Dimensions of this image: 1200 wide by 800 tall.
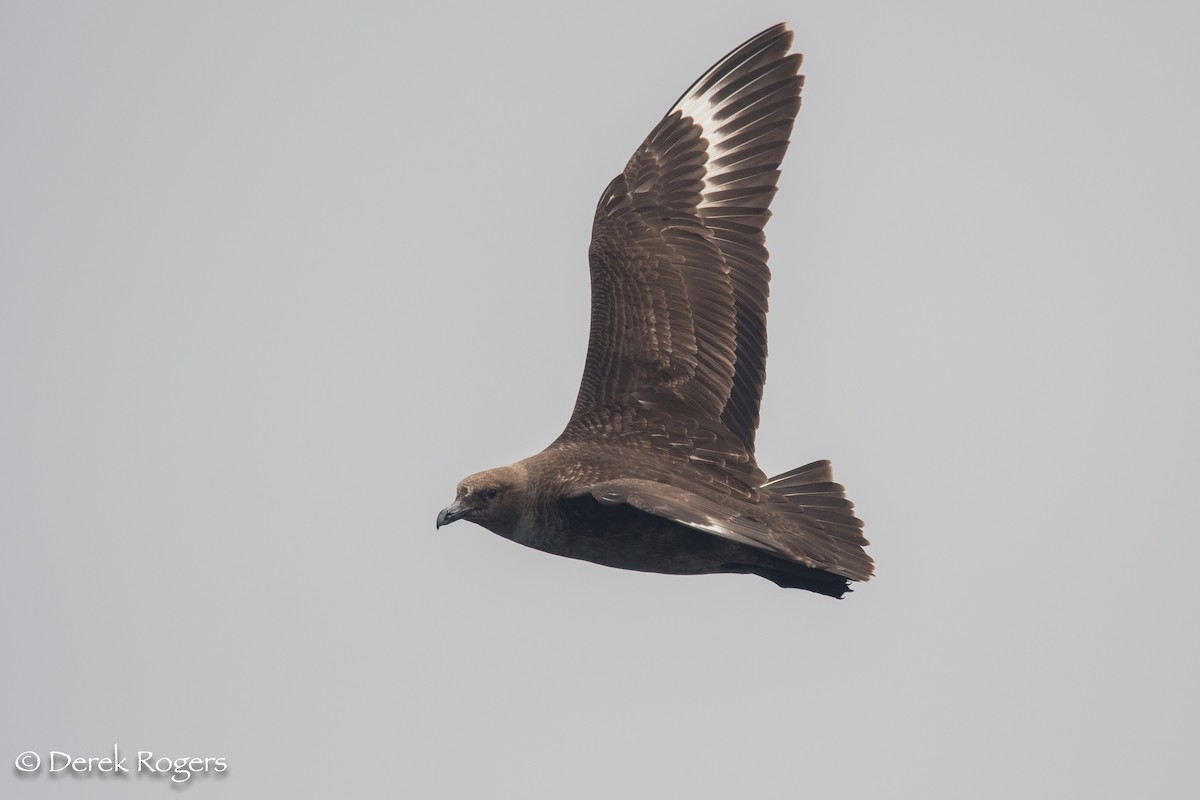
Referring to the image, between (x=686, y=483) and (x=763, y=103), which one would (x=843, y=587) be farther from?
(x=763, y=103)

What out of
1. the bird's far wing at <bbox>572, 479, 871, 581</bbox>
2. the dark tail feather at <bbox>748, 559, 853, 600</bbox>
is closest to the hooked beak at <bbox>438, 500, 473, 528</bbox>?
the bird's far wing at <bbox>572, 479, 871, 581</bbox>

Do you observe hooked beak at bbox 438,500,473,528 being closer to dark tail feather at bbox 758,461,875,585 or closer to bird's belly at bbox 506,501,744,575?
bird's belly at bbox 506,501,744,575

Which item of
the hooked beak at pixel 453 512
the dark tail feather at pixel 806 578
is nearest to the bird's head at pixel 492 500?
the hooked beak at pixel 453 512

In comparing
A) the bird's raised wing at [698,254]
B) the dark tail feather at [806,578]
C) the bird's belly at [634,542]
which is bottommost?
the dark tail feather at [806,578]

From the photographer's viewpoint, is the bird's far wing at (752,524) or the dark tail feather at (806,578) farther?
the dark tail feather at (806,578)

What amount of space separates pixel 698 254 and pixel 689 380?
79 centimetres

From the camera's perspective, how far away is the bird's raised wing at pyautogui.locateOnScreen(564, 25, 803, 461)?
10.4 meters

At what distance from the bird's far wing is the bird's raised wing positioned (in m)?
0.73

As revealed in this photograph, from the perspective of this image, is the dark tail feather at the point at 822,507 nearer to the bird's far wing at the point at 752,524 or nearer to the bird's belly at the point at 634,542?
the bird's far wing at the point at 752,524

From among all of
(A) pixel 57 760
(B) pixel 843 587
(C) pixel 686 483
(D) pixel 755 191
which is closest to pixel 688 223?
(D) pixel 755 191

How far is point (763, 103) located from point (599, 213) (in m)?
1.25

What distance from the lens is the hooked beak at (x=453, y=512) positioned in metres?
10.0

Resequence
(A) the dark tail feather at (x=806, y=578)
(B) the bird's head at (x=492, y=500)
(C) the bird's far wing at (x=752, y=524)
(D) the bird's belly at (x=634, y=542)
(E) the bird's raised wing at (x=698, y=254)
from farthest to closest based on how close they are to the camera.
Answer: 1. (E) the bird's raised wing at (x=698, y=254)
2. (B) the bird's head at (x=492, y=500)
3. (D) the bird's belly at (x=634, y=542)
4. (A) the dark tail feather at (x=806, y=578)
5. (C) the bird's far wing at (x=752, y=524)

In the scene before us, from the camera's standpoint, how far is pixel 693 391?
1036cm
